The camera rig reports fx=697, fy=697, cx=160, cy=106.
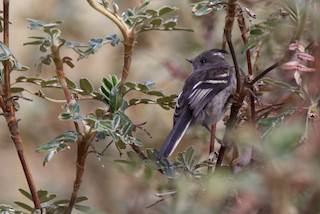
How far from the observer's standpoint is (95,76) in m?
4.23

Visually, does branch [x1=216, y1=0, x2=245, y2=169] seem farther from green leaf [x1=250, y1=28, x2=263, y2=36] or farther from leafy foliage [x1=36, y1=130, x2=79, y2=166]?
leafy foliage [x1=36, y1=130, x2=79, y2=166]

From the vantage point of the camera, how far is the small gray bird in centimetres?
300

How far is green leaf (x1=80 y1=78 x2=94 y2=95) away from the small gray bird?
0.91m

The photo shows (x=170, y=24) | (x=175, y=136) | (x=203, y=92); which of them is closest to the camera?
(x=170, y=24)

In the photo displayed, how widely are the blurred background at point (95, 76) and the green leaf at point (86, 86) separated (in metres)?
0.80

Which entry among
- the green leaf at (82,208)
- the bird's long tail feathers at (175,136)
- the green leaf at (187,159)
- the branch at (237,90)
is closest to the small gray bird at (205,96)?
the bird's long tail feathers at (175,136)

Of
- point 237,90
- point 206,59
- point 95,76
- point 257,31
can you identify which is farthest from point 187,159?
point 95,76

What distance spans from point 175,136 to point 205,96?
0.47 m

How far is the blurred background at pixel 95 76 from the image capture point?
3.28 meters

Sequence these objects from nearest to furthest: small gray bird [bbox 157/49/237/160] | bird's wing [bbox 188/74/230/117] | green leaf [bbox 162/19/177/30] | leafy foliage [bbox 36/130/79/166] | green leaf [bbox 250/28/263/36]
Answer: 1. green leaf [bbox 250/28/263/36]
2. leafy foliage [bbox 36/130/79/166]
3. green leaf [bbox 162/19/177/30]
4. small gray bird [bbox 157/49/237/160]
5. bird's wing [bbox 188/74/230/117]

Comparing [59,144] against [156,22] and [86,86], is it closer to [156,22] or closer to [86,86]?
[86,86]

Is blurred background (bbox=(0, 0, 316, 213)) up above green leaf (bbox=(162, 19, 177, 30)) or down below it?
below

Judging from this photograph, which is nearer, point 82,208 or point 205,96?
point 82,208

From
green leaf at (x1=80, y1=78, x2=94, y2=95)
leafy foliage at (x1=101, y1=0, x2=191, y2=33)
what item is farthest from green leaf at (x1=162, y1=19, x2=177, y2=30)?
green leaf at (x1=80, y1=78, x2=94, y2=95)
